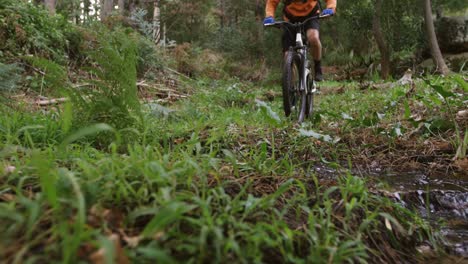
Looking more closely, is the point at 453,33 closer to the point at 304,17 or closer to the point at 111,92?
the point at 304,17

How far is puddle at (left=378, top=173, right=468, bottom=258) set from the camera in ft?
4.91

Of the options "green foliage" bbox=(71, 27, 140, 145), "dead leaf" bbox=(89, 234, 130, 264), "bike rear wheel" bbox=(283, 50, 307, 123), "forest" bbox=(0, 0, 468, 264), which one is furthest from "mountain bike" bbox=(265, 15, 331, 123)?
"dead leaf" bbox=(89, 234, 130, 264)

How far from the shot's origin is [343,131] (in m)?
3.10

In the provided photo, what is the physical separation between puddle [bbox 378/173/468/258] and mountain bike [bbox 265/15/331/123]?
178 cm

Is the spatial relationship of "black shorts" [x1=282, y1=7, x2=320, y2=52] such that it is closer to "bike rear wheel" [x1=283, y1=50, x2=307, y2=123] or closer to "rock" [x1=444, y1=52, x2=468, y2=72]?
"bike rear wheel" [x1=283, y1=50, x2=307, y2=123]

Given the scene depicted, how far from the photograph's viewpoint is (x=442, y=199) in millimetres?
1855

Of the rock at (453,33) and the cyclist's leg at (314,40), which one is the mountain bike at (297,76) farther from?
the rock at (453,33)

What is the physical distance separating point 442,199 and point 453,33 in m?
15.4

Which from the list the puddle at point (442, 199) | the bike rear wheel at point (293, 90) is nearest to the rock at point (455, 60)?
the bike rear wheel at point (293, 90)

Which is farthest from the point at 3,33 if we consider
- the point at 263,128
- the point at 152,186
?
the point at 152,186

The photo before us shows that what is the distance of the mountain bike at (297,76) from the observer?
389 centimetres

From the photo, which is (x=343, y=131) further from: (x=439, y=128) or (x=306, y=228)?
(x=306, y=228)

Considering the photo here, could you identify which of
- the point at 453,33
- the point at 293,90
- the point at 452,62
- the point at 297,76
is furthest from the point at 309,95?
the point at 453,33

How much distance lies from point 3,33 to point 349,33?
45.4 ft
